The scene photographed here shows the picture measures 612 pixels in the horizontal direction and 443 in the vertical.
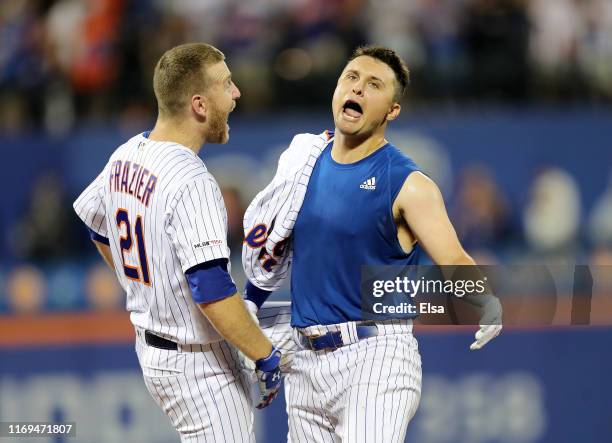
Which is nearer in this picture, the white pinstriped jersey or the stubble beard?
the white pinstriped jersey

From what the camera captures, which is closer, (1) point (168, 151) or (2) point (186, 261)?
(2) point (186, 261)

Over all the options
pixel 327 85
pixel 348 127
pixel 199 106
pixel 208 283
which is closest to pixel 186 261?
pixel 208 283

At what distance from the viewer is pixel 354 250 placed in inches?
189

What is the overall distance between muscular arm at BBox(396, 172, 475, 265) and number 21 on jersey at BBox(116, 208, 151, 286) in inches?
45.3

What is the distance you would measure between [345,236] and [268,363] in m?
0.68

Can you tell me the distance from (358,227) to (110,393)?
177 inches

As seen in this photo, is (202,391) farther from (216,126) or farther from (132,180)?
(216,126)

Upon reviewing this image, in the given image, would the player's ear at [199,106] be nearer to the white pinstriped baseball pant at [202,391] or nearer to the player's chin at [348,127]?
the player's chin at [348,127]

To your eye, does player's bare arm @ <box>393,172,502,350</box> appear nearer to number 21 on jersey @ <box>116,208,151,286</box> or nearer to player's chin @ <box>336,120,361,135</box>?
player's chin @ <box>336,120,361,135</box>

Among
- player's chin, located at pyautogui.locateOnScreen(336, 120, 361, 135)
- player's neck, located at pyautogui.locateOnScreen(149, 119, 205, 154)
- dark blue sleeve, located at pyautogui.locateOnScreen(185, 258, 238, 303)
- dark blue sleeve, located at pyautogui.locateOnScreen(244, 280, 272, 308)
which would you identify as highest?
player's neck, located at pyautogui.locateOnScreen(149, 119, 205, 154)

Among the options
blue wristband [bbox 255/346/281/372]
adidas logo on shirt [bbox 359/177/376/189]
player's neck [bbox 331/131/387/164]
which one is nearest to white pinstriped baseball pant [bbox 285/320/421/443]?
blue wristband [bbox 255/346/281/372]

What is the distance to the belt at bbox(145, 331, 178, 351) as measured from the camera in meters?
4.71

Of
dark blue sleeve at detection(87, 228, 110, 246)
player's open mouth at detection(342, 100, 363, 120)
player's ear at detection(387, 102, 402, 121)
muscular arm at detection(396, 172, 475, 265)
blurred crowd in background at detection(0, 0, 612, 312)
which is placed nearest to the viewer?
muscular arm at detection(396, 172, 475, 265)

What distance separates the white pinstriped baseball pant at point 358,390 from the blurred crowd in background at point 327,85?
156 inches
